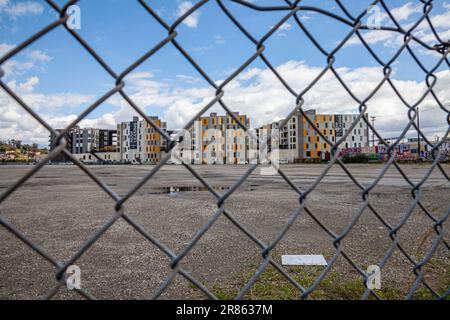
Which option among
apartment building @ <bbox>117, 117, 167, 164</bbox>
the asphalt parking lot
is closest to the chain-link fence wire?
apartment building @ <bbox>117, 117, 167, 164</bbox>

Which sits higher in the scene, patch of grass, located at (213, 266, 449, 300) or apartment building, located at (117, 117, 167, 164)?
apartment building, located at (117, 117, 167, 164)

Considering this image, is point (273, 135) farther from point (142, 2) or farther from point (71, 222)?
point (71, 222)

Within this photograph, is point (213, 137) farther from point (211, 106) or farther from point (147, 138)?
point (147, 138)

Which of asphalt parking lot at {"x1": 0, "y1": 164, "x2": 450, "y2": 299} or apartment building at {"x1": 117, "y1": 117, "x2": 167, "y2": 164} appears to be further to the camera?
asphalt parking lot at {"x1": 0, "y1": 164, "x2": 450, "y2": 299}

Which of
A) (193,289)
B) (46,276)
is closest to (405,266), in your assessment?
(193,289)

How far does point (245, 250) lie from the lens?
296 cm

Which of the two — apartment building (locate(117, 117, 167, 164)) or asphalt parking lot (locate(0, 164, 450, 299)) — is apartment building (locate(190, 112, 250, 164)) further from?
asphalt parking lot (locate(0, 164, 450, 299))

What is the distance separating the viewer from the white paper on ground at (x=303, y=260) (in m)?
2.58

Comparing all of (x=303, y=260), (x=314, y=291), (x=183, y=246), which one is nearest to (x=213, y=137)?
(x=314, y=291)

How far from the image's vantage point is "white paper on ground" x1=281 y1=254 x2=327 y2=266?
2.58 metres

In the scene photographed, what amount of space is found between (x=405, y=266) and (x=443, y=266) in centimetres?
30

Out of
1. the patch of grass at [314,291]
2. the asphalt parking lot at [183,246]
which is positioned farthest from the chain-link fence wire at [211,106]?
the asphalt parking lot at [183,246]

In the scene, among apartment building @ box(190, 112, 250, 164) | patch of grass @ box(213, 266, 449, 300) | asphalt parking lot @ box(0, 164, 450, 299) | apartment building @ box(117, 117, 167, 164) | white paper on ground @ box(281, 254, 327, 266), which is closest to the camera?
apartment building @ box(117, 117, 167, 164)
